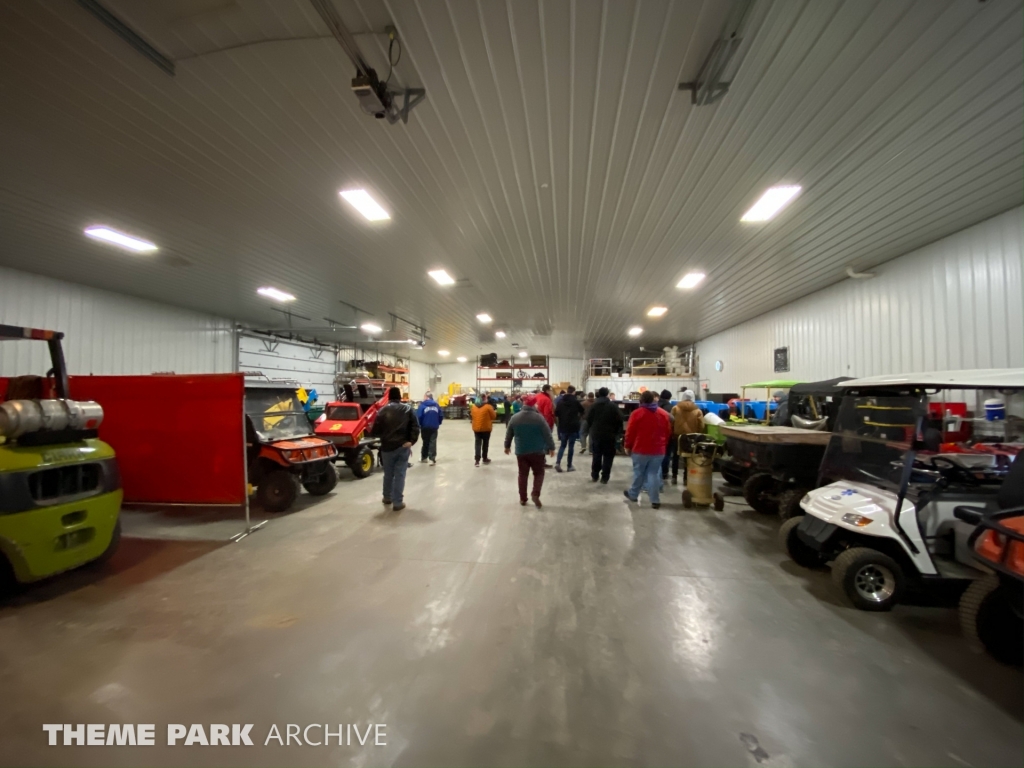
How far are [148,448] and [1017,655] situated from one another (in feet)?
28.5

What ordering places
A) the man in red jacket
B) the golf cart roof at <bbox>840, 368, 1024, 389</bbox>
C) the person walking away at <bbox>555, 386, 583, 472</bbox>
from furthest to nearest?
1. the person walking away at <bbox>555, 386, 583, 472</bbox>
2. the man in red jacket
3. the golf cart roof at <bbox>840, 368, 1024, 389</bbox>

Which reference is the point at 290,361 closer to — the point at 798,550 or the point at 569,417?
the point at 569,417

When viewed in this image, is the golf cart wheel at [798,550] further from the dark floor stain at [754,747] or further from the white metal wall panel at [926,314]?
the white metal wall panel at [926,314]

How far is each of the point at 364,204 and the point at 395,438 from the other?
3.26m

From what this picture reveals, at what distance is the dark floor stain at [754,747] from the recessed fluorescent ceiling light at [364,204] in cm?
602

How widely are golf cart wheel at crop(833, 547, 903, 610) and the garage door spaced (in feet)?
45.5

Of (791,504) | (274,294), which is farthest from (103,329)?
(791,504)

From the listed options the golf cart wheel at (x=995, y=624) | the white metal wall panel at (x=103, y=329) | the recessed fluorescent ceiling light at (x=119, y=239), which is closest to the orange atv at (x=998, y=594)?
the golf cart wheel at (x=995, y=624)

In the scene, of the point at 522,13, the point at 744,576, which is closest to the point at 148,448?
the point at 522,13

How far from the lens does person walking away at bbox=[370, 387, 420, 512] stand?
5430mm

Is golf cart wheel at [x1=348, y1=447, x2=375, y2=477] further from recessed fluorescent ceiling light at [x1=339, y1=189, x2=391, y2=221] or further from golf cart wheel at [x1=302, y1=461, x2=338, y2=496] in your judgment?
recessed fluorescent ceiling light at [x1=339, y1=189, x2=391, y2=221]

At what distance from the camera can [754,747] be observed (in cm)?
190

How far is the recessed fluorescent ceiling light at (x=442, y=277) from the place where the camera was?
8.02m

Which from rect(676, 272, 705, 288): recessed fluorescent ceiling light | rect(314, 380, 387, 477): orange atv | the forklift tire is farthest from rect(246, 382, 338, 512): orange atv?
rect(676, 272, 705, 288): recessed fluorescent ceiling light
